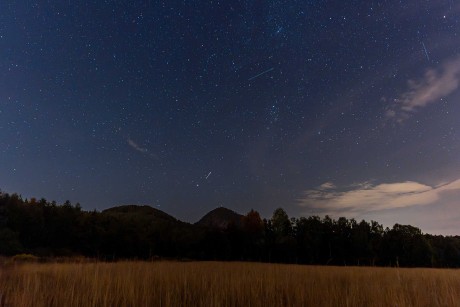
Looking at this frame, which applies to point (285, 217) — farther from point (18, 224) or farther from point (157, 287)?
point (157, 287)

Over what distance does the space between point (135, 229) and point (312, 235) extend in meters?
25.6

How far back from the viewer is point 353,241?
159ft

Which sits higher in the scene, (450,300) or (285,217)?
(285,217)

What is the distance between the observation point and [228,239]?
153 feet

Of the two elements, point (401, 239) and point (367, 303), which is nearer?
point (367, 303)

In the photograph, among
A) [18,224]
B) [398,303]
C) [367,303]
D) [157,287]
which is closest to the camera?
[398,303]

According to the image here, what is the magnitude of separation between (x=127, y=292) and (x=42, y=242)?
5158cm

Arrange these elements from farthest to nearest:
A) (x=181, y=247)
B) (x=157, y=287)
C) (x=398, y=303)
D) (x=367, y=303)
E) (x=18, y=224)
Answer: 1. (x=18, y=224)
2. (x=181, y=247)
3. (x=157, y=287)
4. (x=367, y=303)
5. (x=398, y=303)

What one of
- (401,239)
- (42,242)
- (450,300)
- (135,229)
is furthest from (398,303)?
(42,242)

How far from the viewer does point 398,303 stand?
4.00 metres

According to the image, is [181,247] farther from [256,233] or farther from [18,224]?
[18,224]

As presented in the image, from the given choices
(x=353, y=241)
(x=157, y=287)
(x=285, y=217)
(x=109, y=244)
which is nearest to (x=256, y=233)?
(x=285, y=217)

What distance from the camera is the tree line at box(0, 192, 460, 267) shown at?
141ft

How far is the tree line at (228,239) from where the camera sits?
43000mm
